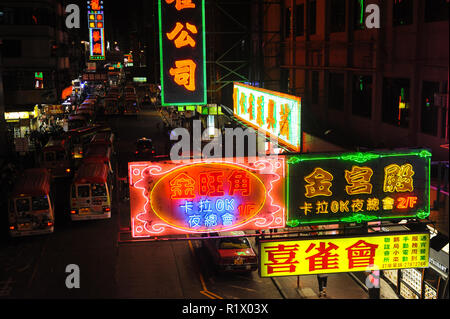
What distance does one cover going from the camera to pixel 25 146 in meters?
40.2

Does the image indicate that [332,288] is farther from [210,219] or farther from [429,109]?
[210,219]

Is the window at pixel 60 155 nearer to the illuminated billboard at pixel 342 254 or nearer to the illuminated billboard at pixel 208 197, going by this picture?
the illuminated billboard at pixel 208 197

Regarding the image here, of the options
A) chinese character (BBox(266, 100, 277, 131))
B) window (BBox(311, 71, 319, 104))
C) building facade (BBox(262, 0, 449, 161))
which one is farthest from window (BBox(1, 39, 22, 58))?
chinese character (BBox(266, 100, 277, 131))

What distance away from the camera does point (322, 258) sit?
958 centimetres

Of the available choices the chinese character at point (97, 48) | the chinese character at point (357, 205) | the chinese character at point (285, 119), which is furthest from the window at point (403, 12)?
the chinese character at point (97, 48)

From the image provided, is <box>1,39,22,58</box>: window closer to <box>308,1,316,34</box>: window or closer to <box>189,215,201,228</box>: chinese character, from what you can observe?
<box>308,1,316,34</box>: window

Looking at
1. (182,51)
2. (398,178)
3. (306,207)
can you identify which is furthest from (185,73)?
(398,178)

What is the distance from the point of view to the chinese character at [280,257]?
945 centimetres

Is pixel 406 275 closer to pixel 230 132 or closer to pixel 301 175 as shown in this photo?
pixel 301 175

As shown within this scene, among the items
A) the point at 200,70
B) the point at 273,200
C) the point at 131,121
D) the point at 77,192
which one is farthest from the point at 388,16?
the point at 131,121

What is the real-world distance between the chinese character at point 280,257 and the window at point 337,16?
1125 cm

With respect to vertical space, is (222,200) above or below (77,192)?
above

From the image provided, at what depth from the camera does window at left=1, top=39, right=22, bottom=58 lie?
47500 mm
